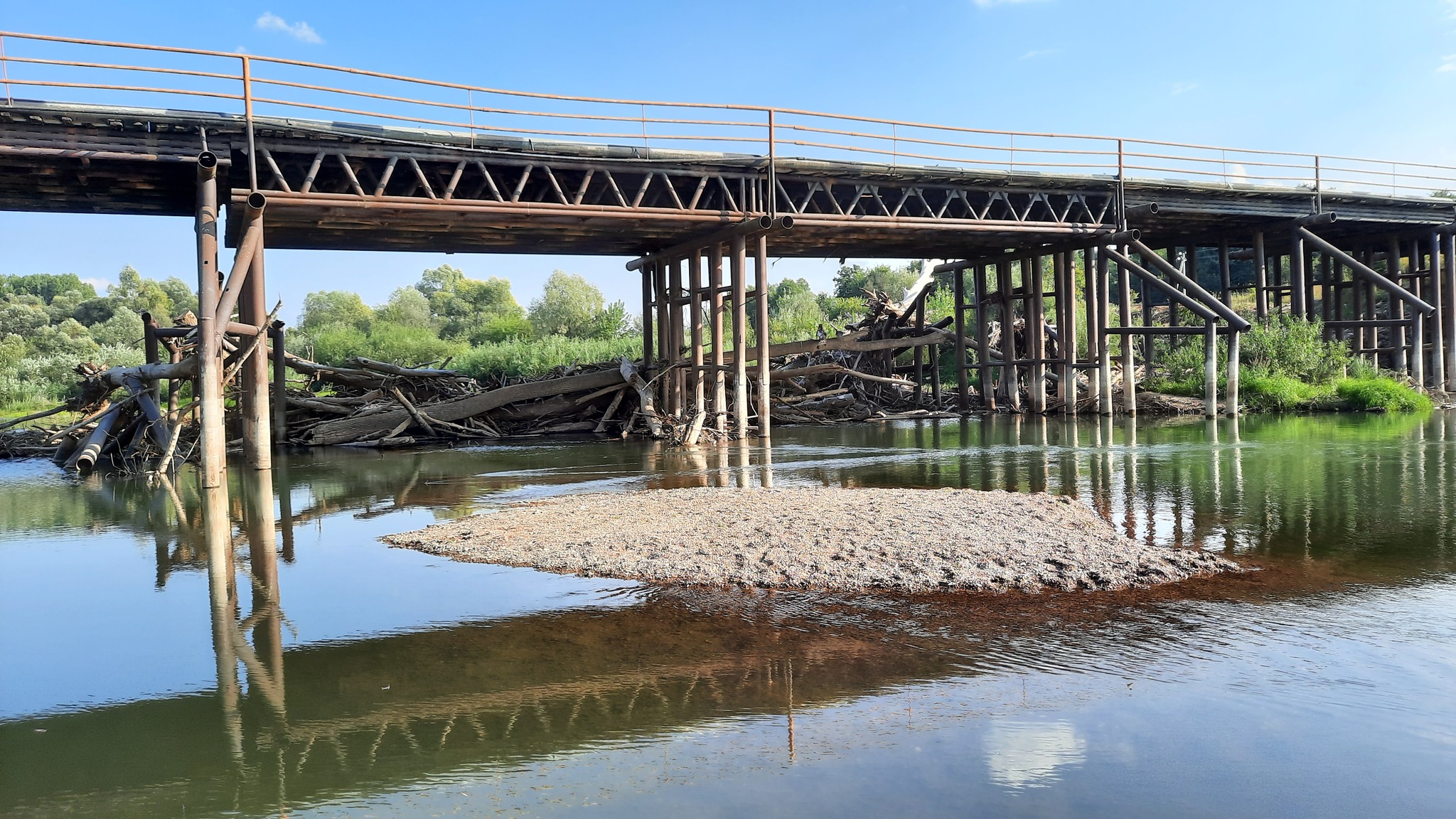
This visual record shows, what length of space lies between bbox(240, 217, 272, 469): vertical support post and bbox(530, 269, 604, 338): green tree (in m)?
60.1

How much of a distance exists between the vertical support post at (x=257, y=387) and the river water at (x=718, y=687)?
21.2ft

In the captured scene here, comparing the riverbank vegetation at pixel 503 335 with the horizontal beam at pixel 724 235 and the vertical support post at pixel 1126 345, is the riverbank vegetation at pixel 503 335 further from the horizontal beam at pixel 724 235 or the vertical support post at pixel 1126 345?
the horizontal beam at pixel 724 235

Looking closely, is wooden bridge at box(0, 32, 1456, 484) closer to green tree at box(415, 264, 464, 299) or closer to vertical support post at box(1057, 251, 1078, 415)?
vertical support post at box(1057, 251, 1078, 415)

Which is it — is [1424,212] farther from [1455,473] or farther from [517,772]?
[517,772]

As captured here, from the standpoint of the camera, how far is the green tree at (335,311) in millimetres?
93625

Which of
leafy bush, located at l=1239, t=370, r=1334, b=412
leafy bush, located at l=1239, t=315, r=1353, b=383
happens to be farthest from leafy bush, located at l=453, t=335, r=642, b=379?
leafy bush, located at l=1239, t=315, r=1353, b=383

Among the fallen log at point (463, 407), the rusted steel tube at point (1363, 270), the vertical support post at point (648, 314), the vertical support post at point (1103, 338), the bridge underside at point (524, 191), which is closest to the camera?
the bridge underside at point (524, 191)

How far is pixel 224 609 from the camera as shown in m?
7.18

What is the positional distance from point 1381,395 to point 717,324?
20093mm

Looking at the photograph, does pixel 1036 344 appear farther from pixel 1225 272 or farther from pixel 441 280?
pixel 441 280

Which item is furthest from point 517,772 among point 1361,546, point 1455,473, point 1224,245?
point 1224,245

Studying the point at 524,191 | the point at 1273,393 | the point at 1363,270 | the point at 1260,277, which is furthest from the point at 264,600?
the point at 1363,270

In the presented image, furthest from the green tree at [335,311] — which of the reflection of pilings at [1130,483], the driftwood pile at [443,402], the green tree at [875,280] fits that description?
the reflection of pilings at [1130,483]

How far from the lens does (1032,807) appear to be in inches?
150
